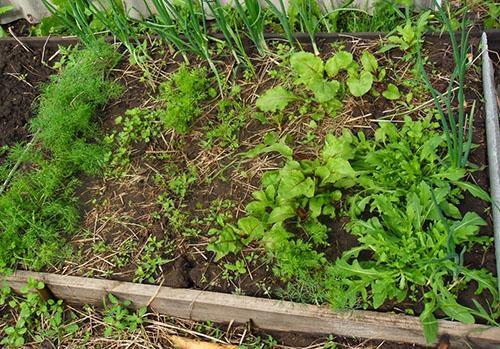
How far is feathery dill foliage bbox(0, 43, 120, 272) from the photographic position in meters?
2.71

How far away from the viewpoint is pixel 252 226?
245cm

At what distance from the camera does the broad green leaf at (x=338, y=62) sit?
2.81m

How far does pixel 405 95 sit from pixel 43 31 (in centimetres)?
217

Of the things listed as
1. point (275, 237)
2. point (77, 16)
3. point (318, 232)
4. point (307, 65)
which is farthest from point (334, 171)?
point (77, 16)

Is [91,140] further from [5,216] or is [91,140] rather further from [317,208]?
[317,208]

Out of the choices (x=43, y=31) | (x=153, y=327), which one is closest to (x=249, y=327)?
(x=153, y=327)

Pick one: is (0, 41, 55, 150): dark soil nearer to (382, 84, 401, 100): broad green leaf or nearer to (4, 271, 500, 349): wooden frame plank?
(4, 271, 500, 349): wooden frame plank

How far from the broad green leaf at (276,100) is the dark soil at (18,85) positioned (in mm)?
1326

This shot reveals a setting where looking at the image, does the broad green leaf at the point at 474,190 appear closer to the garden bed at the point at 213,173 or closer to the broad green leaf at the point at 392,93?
the garden bed at the point at 213,173

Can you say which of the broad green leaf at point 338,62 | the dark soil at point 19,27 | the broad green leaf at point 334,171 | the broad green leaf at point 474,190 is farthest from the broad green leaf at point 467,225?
the dark soil at point 19,27

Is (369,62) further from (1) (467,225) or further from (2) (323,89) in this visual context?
(1) (467,225)

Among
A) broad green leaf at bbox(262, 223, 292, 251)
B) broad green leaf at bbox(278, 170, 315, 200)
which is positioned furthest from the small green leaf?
broad green leaf at bbox(262, 223, 292, 251)

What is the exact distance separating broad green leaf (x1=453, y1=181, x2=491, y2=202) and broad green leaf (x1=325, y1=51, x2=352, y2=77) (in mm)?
794

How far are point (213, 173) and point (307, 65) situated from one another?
0.69m
